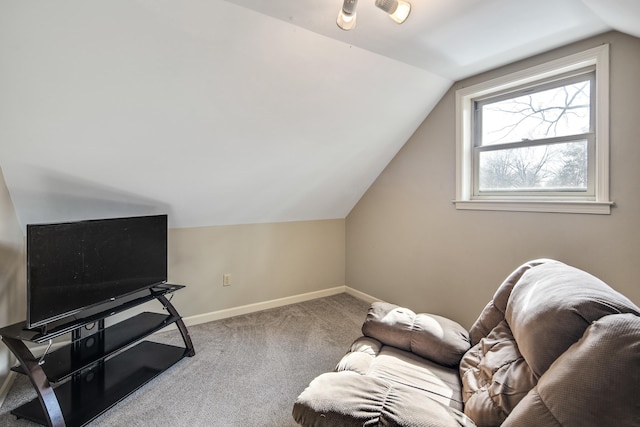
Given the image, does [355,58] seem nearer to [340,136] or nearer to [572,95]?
[340,136]

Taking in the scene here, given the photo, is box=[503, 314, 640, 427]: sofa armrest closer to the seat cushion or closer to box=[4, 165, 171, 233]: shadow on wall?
the seat cushion

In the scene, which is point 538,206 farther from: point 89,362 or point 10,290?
point 10,290

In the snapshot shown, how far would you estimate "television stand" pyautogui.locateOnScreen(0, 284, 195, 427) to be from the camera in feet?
5.23

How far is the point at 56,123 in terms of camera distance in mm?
1734

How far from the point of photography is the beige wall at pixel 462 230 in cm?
182

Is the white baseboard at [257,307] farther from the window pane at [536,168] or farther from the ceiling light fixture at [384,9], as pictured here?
the ceiling light fixture at [384,9]

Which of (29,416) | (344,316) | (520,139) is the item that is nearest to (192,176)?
(29,416)

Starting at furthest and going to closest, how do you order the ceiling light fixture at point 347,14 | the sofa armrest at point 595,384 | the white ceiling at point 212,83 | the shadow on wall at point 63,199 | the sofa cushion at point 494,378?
the shadow on wall at point 63,199 → the white ceiling at point 212,83 → the ceiling light fixture at point 347,14 → the sofa cushion at point 494,378 → the sofa armrest at point 595,384

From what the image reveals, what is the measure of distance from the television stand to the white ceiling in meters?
0.87

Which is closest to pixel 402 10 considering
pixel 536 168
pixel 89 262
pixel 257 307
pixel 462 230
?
pixel 536 168

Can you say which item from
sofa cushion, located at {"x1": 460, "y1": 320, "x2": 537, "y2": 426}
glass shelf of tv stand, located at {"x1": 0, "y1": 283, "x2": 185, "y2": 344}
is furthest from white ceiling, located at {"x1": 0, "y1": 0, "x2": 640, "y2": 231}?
sofa cushion, located at {"x1": 460, "y1": 320, "x2": 537, "y2": 426}

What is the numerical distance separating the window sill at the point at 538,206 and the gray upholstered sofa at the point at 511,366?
783 millimetres

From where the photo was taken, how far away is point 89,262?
195cm

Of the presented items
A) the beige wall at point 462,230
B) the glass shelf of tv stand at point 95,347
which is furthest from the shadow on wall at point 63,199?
the beige wall at point 462,230
